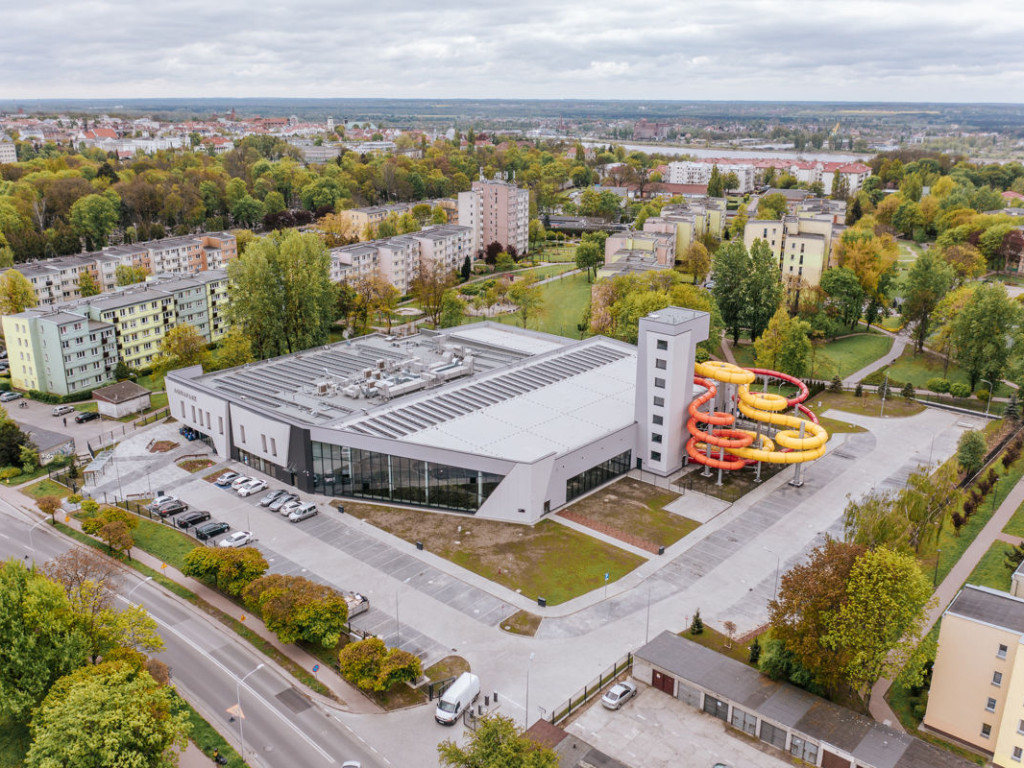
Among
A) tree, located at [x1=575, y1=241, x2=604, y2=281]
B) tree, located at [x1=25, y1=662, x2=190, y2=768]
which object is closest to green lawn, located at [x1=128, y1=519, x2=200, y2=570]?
tree, located at [x1=25, y1=662, x2=190, y2=768]

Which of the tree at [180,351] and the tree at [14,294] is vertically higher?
the tree at [14,294]

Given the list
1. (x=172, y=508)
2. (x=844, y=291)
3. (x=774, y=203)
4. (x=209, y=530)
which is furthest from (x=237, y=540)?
(x=774, y=203)

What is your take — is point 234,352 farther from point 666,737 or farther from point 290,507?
point 666,737

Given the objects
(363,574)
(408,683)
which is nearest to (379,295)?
(363,574)

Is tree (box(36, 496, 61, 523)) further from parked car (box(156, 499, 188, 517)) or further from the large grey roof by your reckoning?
the large grey roof

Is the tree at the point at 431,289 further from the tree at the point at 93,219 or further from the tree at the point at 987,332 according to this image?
the tree at the point at 93,219

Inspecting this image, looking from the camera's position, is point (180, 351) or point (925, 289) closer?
point (180, 351)

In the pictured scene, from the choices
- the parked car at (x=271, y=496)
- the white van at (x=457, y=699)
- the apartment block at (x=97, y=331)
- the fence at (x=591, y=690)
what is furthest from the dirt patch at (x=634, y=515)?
the apartment block at (x=97, y=331)
